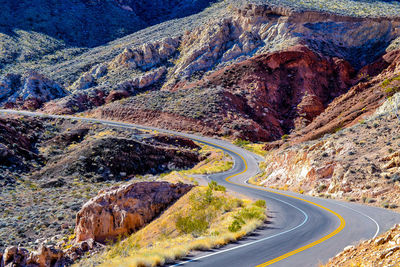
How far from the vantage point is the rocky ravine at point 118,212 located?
1897 centimetres

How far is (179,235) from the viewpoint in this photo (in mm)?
15812

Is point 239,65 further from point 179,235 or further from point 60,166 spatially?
point 179,235

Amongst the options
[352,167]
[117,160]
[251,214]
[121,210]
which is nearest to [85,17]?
[117,160]

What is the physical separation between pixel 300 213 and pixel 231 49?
168 ft

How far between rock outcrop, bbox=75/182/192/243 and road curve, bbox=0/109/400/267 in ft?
20.9

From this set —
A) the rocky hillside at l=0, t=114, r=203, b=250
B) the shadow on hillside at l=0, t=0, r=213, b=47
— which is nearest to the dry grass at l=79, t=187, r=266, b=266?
the rocky hillside at l=0, t=114, r=203, b=250

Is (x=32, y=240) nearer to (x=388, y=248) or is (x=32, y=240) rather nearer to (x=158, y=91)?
(x=388, y=248)

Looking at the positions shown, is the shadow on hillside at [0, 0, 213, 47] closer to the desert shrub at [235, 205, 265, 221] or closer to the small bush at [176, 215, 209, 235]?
the small bush at [176, 215, 209, 235]

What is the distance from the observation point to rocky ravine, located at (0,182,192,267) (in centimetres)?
1897

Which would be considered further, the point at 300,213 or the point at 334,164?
the point at 334,164

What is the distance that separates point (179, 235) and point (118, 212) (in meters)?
5.56

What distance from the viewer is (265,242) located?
35.9ft

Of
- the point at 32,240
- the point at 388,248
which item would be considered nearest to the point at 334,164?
the point at 388,248

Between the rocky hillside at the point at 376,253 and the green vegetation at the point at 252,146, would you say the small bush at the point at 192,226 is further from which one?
the green vegetation at the point at 252,146
